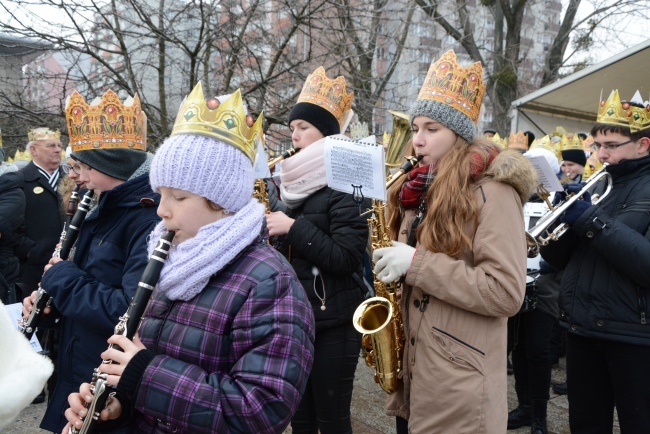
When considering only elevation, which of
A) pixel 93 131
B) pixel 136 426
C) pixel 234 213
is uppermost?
pixel 93 131

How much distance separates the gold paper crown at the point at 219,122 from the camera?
202 centimetres

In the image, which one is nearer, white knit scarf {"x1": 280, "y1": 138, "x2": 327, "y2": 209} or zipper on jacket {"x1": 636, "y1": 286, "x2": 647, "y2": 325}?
zipper on jacket {"x1": 636, "y1": 286, "x2": 647, "y2": 325}

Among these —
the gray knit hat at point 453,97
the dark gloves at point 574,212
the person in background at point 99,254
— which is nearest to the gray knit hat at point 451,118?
the gray knit hat at point 453,97

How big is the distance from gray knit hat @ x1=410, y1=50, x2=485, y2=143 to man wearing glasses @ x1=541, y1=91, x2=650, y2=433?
94 centimetres

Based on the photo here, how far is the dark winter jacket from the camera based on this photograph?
5.18 m

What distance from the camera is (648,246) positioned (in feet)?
9.88

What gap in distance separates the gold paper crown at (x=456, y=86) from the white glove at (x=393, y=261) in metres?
0.80

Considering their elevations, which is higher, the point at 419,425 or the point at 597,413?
the point at 419,425

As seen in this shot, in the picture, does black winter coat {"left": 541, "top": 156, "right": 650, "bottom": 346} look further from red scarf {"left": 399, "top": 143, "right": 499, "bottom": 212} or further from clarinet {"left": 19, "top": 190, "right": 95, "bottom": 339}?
clarinet {"left": 19, "top": 190, "right": 95, "bottom": 339}

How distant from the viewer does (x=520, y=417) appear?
4.84 m

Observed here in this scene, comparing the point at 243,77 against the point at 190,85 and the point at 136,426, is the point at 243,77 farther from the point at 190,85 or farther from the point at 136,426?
the point at 136,426

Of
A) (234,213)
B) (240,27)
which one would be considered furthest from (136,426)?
(240,27)

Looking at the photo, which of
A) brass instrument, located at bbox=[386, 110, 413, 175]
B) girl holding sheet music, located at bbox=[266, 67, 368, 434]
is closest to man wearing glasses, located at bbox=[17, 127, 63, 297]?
girl holding sheet music, located at bbox=[266, 67, 368, 434]

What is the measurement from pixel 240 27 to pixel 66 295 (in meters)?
6.43
